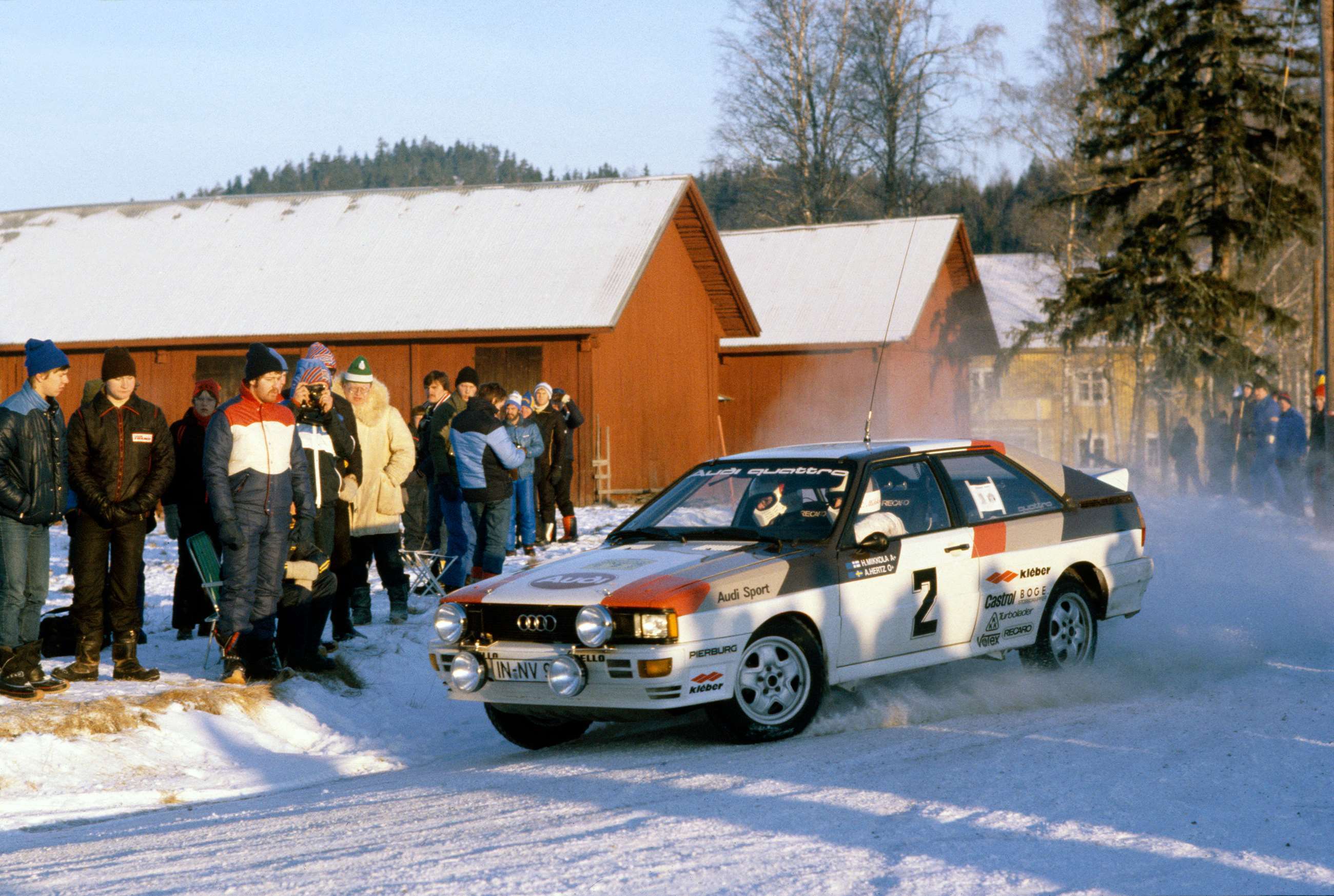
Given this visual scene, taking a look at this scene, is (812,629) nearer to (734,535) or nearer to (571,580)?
(734,535)

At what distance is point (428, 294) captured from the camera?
2511 cm

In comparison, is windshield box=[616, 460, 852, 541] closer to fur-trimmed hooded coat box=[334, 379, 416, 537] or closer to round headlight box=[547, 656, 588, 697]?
round headlight box=[547, 656, 588, 697]

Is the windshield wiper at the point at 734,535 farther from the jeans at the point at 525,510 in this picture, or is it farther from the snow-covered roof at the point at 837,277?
the snow-covered roof at the point at 837,277

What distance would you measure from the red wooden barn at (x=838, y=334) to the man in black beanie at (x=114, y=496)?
22711 millimetres

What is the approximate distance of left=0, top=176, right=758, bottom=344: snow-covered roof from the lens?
24.6 m

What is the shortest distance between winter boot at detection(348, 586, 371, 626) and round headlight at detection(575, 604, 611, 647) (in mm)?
4333

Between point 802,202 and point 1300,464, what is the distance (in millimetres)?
26728

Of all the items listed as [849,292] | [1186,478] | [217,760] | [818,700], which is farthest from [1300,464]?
[217,760]

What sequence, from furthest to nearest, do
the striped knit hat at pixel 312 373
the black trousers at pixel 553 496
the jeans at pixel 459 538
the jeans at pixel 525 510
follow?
the black trousers at pixel 553 496, the jeans at pixel 525 510, the jeans at pixel 459 538, the striped knit hat at pixel 312 373

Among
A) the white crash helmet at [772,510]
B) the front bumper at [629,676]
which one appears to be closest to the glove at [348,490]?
the front bumper at [629,676]

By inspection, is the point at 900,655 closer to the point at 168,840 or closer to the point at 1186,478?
the point at 168,840

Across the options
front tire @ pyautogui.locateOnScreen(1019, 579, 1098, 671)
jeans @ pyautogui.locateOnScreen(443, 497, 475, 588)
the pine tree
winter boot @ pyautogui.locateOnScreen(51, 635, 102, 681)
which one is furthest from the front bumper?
the pine tree

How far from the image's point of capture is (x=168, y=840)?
5.41 meters

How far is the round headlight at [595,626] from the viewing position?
20.7 feet
